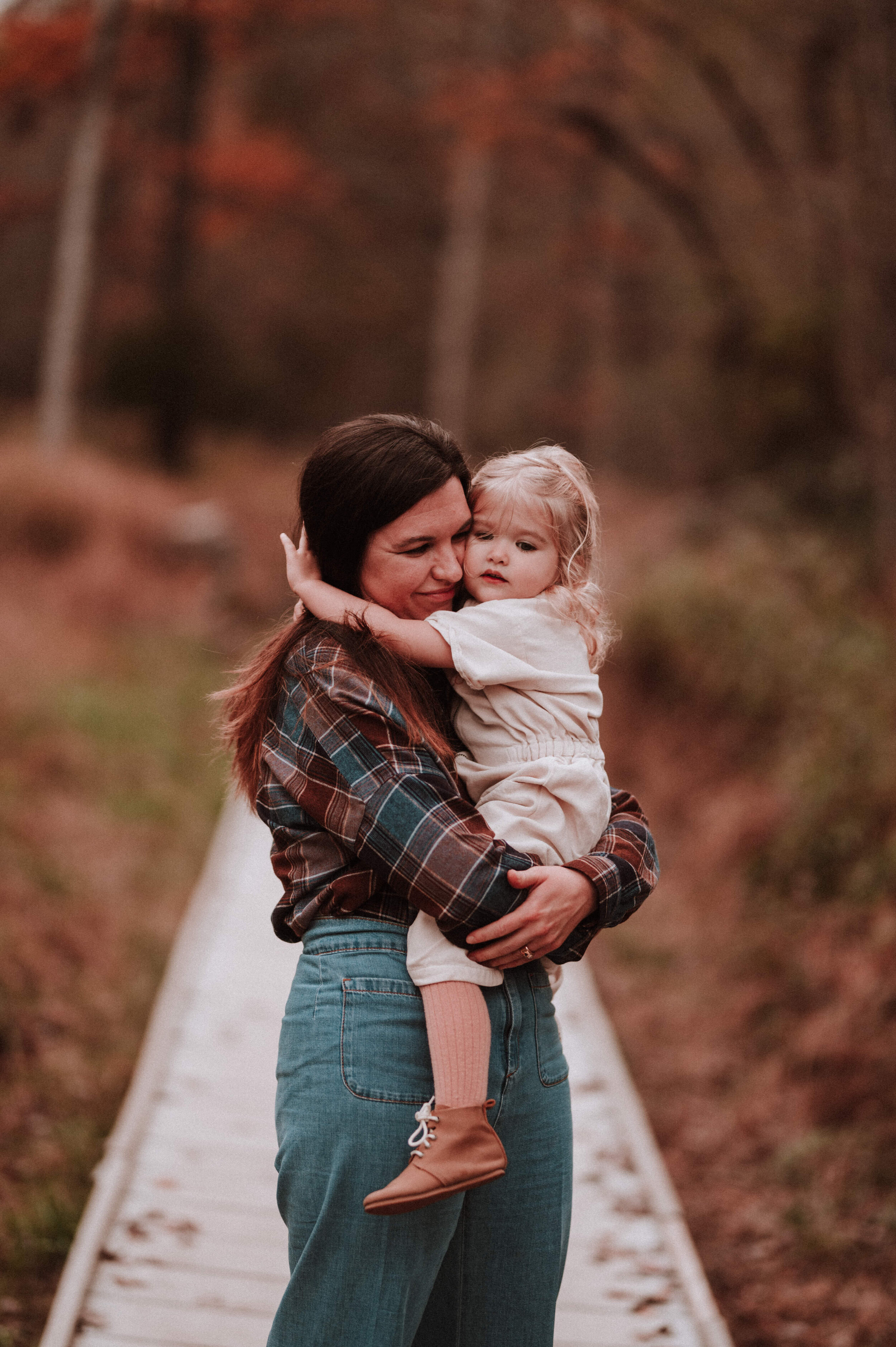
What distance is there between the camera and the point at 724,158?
12758 millimetres

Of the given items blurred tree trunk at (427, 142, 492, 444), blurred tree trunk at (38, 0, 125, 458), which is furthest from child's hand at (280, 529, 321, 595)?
blurred tree trunk at (427, 142, 492, 444)

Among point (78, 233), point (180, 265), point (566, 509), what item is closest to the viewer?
point (566, 509)

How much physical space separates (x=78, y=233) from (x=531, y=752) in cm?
1416

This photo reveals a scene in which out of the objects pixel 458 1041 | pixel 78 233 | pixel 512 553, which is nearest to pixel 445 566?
pixel 512 553

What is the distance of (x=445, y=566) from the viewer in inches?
73.6

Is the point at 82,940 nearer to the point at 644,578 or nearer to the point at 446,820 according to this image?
the point at 446,820

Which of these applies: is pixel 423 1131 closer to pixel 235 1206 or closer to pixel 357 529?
pixel 357 529

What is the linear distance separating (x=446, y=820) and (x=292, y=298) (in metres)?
20.7

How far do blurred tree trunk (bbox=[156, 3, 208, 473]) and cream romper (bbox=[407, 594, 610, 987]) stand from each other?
1566 cm

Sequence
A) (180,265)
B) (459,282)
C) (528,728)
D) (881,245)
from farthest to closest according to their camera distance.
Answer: (459,282)
(180,265)
(881,245)
(528,728)

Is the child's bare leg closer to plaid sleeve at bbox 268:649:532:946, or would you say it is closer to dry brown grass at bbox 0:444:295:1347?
plaid sleeve at bbox 268:649:532:946

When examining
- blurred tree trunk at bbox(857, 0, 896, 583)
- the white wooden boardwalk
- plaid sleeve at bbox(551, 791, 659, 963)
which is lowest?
the white wooden boardwalk

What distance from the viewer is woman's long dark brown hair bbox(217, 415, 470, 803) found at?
5.74 feet

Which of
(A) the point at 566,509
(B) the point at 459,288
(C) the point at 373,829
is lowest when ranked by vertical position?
(C) the point at 373,829
